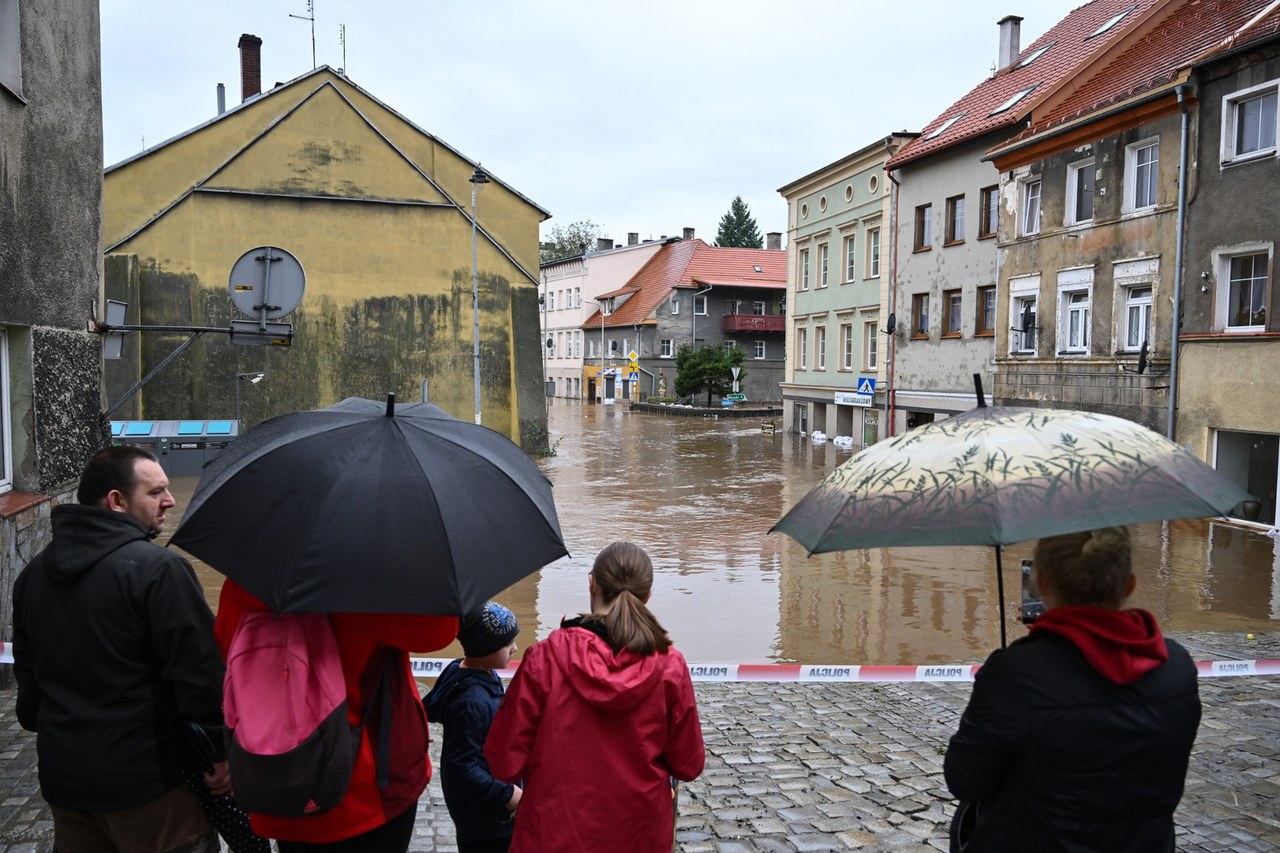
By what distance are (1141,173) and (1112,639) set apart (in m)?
20.9

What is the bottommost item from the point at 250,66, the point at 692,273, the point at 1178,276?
the point at 1178,276

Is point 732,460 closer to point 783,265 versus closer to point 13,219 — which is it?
point 13,219

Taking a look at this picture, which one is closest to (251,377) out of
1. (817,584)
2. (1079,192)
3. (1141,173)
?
(817,584)

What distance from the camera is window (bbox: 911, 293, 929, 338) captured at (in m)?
31.1

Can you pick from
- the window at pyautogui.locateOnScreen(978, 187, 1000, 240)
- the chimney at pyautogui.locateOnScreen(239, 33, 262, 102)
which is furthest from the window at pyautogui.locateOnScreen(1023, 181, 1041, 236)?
the chimney at pyautogui.locateOnScreen(239, 33, 262, 102)

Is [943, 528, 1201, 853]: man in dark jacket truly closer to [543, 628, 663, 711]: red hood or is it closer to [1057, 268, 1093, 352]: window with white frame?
[543, 628, 663, 711]: red hood

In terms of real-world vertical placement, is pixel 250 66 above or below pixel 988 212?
above

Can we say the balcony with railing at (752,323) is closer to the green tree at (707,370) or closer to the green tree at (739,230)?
the green tree at (707,370)

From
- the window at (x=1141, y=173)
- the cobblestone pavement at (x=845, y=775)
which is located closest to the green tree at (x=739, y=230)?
the window at (x=1141, y=173)

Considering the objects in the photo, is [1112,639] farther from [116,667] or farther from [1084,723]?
[116,667]

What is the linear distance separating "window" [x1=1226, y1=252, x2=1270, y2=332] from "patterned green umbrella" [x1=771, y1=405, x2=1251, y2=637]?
1712cm

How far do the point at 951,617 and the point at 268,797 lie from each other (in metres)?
9.83

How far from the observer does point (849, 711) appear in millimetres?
6762

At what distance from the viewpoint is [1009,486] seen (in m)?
2.62
